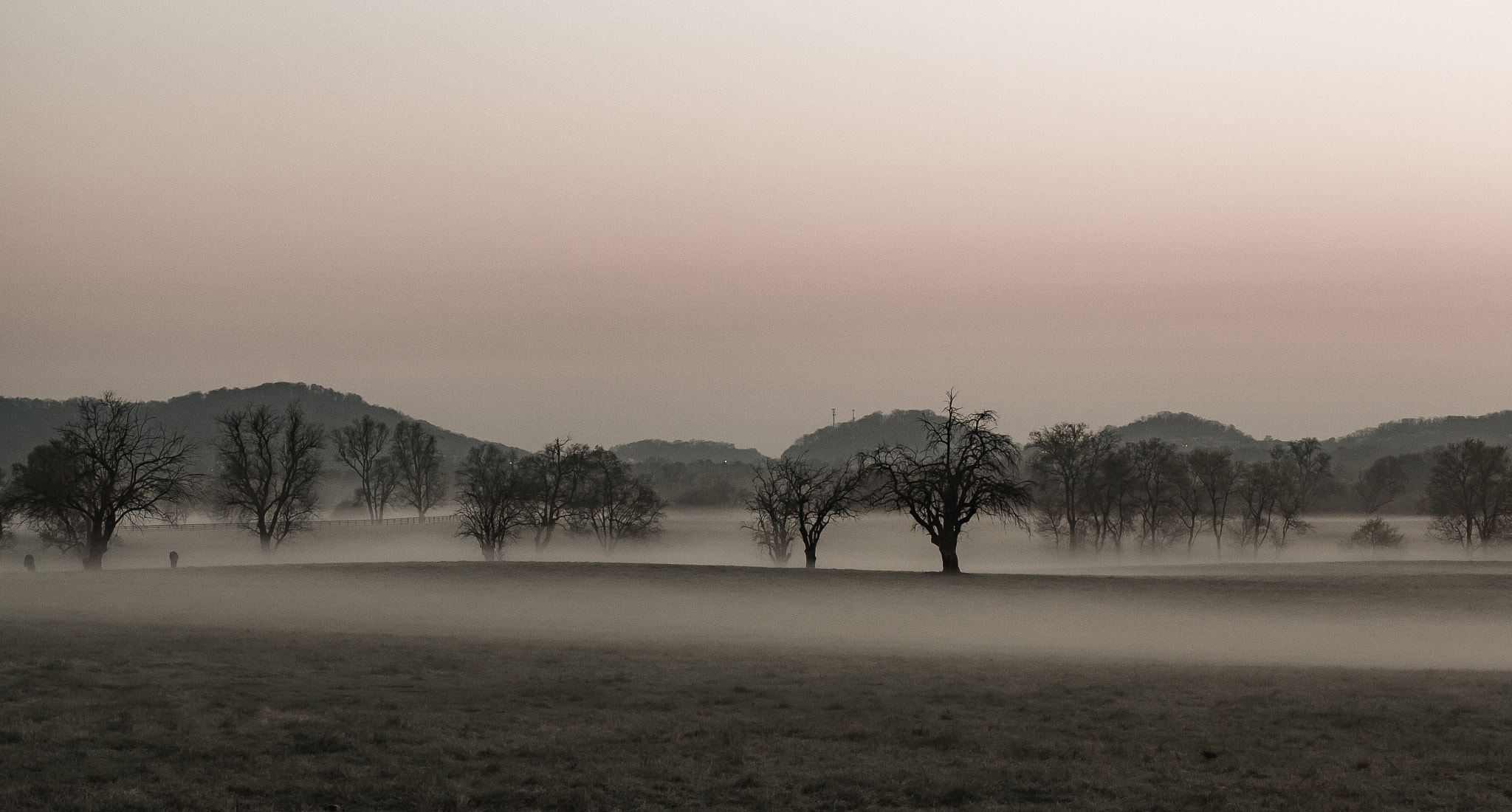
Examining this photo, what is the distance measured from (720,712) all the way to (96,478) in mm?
55293

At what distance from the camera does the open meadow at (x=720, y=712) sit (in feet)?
37.1

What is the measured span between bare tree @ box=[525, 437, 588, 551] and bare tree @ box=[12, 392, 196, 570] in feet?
71.9

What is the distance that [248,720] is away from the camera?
1345 centimetres

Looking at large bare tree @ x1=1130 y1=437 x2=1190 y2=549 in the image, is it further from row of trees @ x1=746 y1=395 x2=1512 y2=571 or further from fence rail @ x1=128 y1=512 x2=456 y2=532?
fence rail @ x1=128 y1=512 x2=456 y2=532

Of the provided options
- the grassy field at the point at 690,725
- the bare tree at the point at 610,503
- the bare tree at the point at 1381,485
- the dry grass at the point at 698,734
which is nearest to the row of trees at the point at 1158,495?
the bare tree at the point at 610,503

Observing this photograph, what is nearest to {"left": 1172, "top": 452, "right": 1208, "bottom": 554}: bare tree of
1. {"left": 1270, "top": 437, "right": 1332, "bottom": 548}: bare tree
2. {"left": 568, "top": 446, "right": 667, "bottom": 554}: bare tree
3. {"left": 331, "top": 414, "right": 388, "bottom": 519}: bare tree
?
{"left": 1270, "top": 437, "right": 1332, "bottom": 548}: bare tree

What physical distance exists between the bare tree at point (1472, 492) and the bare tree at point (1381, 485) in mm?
31019

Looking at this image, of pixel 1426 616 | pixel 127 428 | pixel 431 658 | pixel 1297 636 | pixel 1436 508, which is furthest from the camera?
pixel 1436 508

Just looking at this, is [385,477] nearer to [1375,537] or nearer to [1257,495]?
[1257,495]

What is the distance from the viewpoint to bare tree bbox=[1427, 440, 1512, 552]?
7544 centimetres

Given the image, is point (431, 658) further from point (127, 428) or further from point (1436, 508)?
point (1436, 508)

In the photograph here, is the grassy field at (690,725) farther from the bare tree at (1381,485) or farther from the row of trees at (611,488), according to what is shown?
the bare tree at (1381,485)

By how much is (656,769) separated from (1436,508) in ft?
273

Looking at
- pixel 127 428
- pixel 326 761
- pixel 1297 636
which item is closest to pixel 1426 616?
pixel 1297 636
